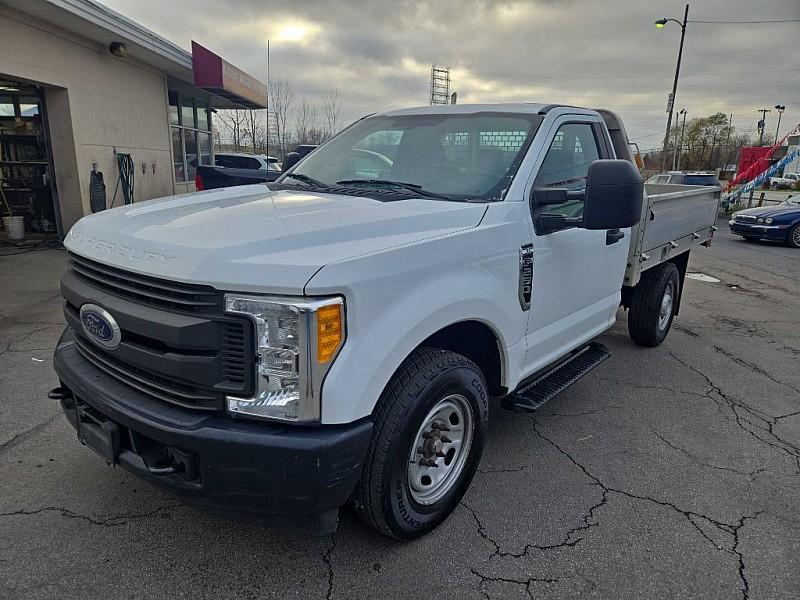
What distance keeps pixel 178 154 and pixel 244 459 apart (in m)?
14.2

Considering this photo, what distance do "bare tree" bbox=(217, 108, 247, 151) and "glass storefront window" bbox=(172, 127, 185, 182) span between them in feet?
55.2

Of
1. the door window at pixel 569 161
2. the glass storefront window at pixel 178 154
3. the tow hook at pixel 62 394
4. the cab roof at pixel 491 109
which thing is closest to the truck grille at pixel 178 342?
the tow hook at pixel 62 394

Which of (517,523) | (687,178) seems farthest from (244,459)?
(687,178)

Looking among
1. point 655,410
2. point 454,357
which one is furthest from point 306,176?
point 655,410

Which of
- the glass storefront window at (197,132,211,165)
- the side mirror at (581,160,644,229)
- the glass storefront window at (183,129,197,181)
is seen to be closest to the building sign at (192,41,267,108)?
the glass storefront window at (183,129,197,181)

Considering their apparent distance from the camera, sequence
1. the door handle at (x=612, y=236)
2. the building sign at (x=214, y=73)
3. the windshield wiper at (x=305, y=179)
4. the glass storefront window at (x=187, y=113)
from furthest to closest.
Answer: the glass storefront window at (x=187, y=113), the building sign at (x=214, y=73), the door handle at (x=612, y=236), the windshield wiper at (x=305, y=179)

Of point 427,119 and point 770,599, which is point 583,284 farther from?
point 770,599

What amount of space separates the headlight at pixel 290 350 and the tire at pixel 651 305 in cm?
420

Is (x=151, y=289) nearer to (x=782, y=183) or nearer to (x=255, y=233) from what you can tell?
(x=255, y=233)

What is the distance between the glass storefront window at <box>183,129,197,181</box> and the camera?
15.0 m

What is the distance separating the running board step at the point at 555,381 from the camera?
3.18m

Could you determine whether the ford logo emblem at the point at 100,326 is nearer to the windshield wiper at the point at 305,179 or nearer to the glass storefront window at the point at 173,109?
the windshield wiper at the point at 305,179

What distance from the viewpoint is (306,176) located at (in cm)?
366

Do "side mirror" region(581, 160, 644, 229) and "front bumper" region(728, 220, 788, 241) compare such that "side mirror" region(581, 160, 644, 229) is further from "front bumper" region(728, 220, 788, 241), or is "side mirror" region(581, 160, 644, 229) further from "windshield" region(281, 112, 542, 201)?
"front bumper" region(728, 220, 788, 241)
